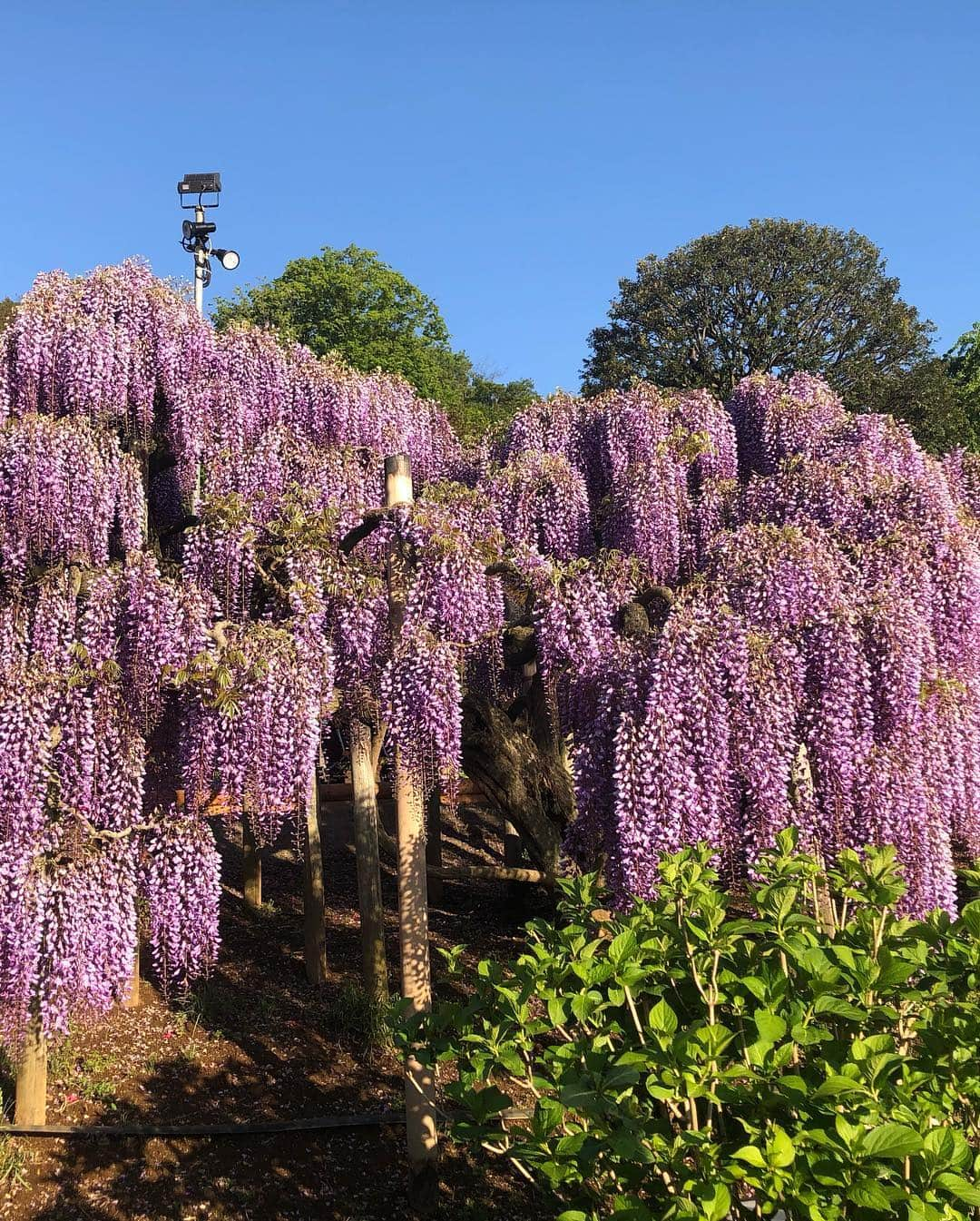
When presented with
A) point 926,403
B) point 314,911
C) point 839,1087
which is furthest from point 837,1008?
point 926,403

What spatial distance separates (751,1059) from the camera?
299 cm

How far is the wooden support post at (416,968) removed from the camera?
7.15m

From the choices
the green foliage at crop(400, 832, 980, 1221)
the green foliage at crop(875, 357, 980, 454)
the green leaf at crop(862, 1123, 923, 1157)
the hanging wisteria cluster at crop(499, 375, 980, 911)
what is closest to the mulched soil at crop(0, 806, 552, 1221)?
the hanging wisteria cluster at crop(499, 375, 980, 911)

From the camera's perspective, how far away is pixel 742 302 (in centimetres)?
3228

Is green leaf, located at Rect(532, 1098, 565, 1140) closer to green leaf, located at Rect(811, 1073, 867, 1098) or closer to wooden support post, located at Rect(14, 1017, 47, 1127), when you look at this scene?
green leaf, located at Rect(811, 1073, 867, 1098)

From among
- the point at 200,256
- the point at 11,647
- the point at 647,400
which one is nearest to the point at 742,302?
the point at 200,256

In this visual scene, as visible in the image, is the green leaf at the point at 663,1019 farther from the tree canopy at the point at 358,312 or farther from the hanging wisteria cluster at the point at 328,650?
the tree canopy at the point at 358,312

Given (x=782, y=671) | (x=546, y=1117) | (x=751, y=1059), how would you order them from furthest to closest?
(x=782, y=671) → (x=546, y=1117) → (x=751, y=1059)

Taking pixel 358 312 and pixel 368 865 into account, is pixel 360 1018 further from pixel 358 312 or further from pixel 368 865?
pixel 358 312

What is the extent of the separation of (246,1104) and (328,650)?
179 inches

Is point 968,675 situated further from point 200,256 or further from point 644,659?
point 200,256

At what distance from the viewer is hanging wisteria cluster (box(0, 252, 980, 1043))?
24.2ft

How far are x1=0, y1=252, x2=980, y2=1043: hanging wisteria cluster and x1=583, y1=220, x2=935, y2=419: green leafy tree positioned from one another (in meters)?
22.7

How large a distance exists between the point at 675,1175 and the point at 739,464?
10.8 meters
